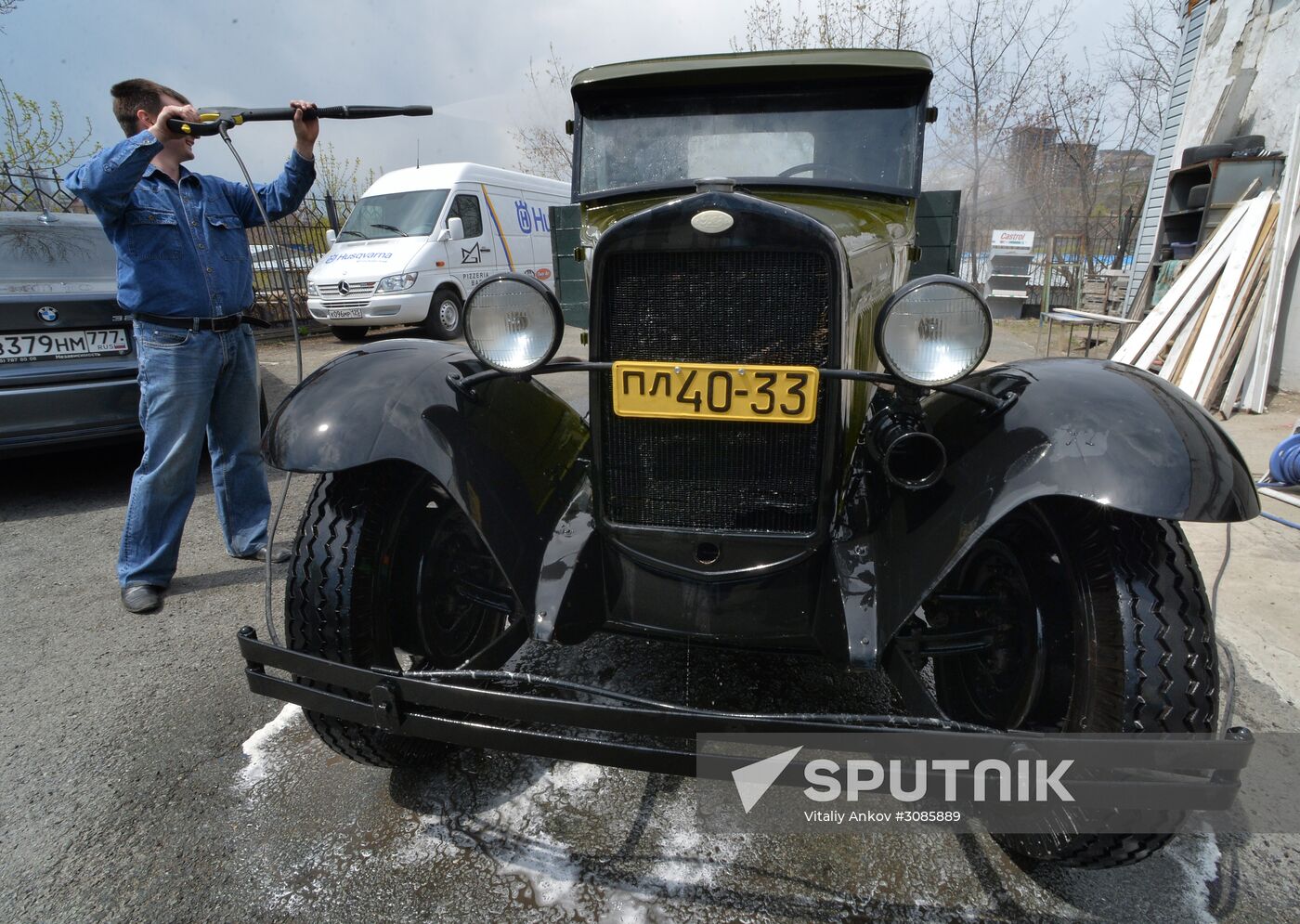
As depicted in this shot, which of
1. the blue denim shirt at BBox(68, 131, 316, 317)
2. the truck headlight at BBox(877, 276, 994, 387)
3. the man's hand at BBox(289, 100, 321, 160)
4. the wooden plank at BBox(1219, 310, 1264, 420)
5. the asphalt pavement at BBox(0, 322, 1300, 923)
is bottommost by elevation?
the asphalt pavement at BBox(0, 322, 1300, 923)

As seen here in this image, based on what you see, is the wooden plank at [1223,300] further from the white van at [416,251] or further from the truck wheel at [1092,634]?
the white van at [416,251]

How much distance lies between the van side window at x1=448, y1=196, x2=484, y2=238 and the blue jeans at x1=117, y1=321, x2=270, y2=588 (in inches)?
311

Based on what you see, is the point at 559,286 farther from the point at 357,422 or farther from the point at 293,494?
the point at 357,422

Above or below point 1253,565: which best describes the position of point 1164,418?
above

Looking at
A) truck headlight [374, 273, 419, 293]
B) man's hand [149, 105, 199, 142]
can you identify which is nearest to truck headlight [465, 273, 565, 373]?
man's hand [149, 105, 199, 142]

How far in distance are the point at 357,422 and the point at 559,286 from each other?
10.7 feet

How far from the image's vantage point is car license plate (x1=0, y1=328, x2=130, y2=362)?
399 centimetres

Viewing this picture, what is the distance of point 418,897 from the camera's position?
1.75 m

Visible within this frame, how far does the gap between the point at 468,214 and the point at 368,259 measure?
5.43 ft

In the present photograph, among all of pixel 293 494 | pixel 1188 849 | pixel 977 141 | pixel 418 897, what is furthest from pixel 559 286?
pixel 977 141

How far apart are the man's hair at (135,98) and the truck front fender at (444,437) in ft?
5.32

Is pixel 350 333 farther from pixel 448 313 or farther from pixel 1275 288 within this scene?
pixel 1275 288

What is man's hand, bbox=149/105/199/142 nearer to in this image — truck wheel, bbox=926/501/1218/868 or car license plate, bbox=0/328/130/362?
car license plate, bbox=0/328/130/362

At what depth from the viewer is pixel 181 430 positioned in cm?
311
